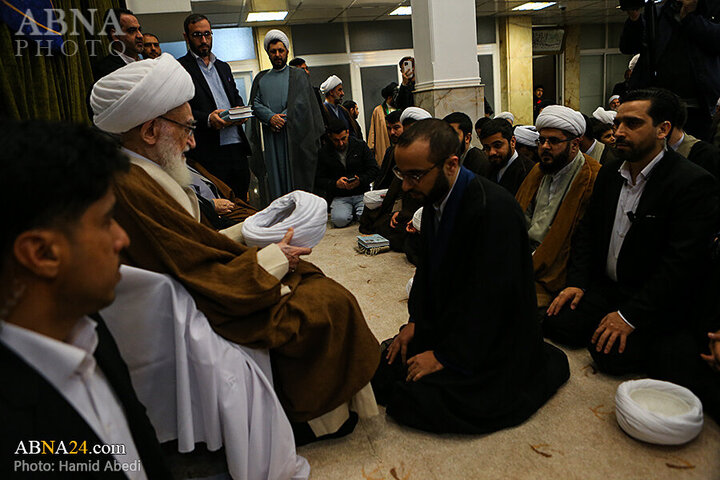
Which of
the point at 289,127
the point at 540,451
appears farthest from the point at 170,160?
the point at 289,127

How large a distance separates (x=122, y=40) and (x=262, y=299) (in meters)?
2.98

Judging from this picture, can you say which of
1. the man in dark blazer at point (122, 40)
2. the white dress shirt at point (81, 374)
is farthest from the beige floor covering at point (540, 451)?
the man in dark blazer at point (122, 40)

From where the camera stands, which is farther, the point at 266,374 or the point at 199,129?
the point at 199,129

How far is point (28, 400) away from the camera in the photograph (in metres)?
0.76

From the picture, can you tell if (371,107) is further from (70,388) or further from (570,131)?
(70,388)

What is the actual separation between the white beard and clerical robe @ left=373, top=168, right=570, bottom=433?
3.30 ft

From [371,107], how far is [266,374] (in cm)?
988

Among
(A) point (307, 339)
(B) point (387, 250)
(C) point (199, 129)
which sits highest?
(C) point (199, 129)

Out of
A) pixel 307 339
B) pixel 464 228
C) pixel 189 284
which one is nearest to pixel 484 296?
pixel 464 228

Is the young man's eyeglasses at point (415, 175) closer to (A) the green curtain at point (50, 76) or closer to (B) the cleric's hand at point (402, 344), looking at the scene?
(B) the cleric's hand at point (402, 344)

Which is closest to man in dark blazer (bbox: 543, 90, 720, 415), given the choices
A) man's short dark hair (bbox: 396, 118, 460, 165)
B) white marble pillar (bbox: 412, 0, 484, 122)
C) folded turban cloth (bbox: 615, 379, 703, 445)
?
folded turban cloth (bbox: 615, 379, 703, 445)

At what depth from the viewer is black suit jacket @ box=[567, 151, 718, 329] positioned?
2.07 meters

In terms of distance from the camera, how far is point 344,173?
19.0 feet

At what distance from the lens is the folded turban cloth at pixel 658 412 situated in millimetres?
1618
